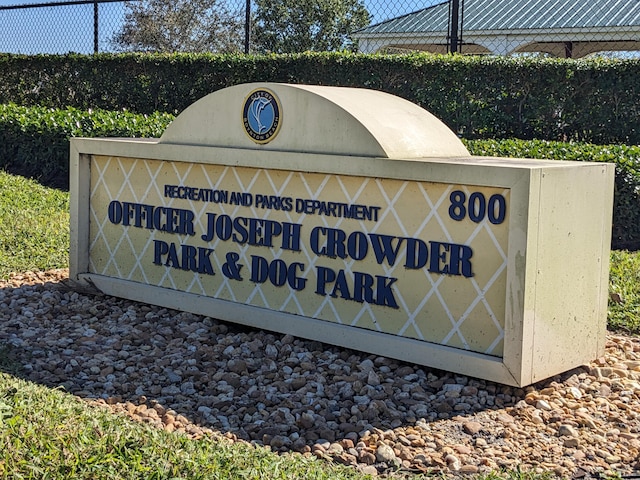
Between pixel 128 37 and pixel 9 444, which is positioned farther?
pixel 128 37

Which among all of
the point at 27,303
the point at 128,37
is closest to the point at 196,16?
the point at 128,37

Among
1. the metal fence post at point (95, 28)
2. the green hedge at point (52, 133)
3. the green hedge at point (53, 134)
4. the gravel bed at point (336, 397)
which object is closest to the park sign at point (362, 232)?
the gravel bed at point (336, 397)

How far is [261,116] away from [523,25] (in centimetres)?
1080

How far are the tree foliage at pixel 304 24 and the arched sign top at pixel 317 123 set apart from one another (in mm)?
19813

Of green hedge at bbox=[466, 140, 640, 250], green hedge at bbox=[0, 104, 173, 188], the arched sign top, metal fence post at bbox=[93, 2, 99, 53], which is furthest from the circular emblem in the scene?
metal fence post at bbox=[93, 2, 99, 53]

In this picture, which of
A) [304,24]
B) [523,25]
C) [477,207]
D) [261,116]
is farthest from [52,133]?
[304,24]

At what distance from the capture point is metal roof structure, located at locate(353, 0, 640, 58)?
597 inches

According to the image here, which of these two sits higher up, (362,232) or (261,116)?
(261,116)

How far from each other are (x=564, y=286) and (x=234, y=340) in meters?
2.12

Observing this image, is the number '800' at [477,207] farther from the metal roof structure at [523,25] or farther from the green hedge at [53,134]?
the metal roof structure at [523,25]

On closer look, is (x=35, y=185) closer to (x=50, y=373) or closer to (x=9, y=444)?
(x=50, y=373)

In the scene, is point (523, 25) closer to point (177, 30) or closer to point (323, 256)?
point (323, 256)

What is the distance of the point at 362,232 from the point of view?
5.53 m

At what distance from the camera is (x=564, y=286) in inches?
199
